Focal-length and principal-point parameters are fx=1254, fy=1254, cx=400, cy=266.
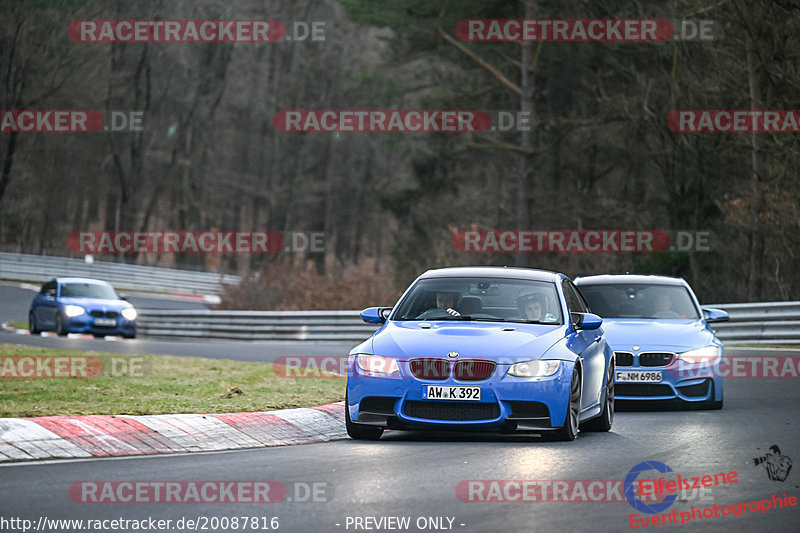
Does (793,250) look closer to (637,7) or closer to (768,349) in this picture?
(768,349)

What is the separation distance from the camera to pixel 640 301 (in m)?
15.8

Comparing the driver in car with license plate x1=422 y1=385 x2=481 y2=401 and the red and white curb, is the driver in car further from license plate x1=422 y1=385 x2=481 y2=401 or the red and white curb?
the red and white curb

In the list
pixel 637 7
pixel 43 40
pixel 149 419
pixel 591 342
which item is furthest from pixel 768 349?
pixel 43 40

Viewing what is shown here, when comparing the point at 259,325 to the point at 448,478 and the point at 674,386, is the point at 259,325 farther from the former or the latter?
the point at 448,478

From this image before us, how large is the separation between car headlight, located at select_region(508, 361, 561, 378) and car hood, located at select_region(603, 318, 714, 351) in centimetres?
386

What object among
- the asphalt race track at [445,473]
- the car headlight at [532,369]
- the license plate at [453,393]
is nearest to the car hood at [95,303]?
the asphalt race track at [445,473]

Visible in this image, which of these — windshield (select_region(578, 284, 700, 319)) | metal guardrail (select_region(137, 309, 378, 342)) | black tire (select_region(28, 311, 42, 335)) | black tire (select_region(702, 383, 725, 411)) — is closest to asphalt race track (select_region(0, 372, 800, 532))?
black tire (select_region(702, 383, 725, 411))

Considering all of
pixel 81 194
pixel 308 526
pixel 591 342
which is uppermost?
pixel 81 194

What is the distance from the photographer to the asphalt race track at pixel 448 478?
7.14 metres

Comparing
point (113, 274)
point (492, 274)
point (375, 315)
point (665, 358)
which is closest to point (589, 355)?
point (492, 274)

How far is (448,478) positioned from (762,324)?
18.3m

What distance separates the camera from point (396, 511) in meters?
7.32

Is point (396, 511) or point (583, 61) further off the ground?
point (583, 61)

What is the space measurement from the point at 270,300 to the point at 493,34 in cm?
1339
